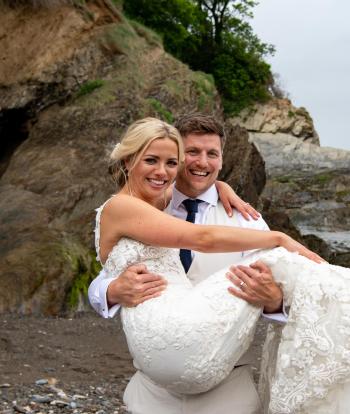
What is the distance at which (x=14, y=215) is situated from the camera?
1198 cm

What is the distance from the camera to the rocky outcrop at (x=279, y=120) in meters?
36.1

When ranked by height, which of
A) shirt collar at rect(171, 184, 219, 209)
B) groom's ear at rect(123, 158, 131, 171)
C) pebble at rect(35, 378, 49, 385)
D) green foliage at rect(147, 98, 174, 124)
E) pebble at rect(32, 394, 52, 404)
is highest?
green foliage at rect(147, 98, 174, 124)

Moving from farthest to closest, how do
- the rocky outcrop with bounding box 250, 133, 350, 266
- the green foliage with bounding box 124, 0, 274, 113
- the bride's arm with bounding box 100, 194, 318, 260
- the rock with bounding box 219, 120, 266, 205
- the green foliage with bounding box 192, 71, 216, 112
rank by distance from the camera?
1. the green foliage with bounding box 124, 0, 274, 113
2. the rocky outcrop with bounding box 250, 133, 350, 266
3. the rock with bounding box 219, 120, 266, 205
4. the green foliage with bounding box 192, 71, 216, 112
5. the bride's arm with bounding box 100, 194, 318, 260

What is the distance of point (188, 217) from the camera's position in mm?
3328

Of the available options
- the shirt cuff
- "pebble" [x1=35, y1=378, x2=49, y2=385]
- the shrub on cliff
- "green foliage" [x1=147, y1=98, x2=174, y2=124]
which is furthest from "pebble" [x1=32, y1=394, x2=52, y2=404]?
the shrub on cliff

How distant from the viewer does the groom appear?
9.03ft

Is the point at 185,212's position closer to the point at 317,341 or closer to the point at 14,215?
the point at 317,341

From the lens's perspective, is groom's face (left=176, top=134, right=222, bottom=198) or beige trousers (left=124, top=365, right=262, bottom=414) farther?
groom's face (left=176, top=134, right=222, bottom=198)

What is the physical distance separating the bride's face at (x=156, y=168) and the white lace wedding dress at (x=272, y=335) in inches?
18.2

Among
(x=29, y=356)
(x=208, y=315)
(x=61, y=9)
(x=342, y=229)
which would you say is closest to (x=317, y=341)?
(x=208, y=315)

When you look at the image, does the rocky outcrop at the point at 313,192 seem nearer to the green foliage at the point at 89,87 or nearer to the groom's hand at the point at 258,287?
the green foliage at the point at 89,87

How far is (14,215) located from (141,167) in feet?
30.6

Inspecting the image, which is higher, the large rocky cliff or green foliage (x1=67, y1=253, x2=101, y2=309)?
the large rocky cliff

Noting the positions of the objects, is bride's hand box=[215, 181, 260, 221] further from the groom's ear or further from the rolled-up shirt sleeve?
the rolled-up shirt sleeve
